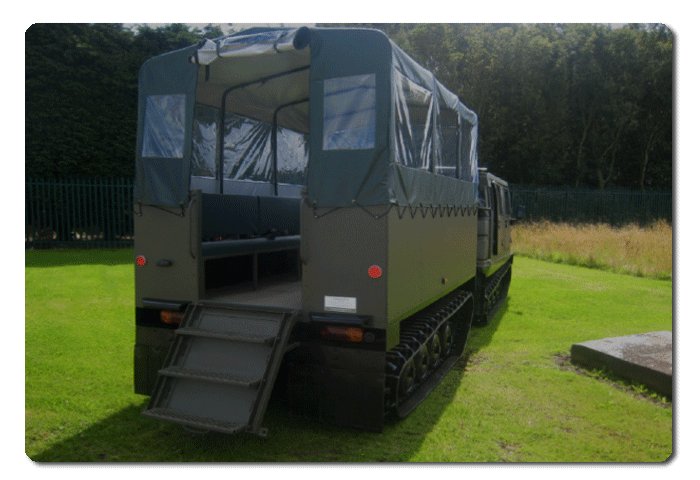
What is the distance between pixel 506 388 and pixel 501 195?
5.18 metres

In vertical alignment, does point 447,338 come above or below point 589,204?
below

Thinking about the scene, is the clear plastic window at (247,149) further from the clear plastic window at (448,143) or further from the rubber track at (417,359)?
the rubber track at (417,359)

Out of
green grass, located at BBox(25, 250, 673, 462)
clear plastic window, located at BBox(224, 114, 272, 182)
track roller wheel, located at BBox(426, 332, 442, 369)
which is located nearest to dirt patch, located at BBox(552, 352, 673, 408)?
green grass, located at BBox(25, 250, 673, 462)

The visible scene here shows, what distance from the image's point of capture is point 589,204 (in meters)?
20.9

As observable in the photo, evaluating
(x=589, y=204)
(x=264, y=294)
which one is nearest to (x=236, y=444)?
(x=264, y=294)

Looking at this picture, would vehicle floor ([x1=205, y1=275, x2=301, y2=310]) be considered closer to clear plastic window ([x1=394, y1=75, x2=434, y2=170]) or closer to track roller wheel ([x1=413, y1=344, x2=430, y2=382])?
track roller wheel ([x1=413, y1=344, x2=430, y2=382])

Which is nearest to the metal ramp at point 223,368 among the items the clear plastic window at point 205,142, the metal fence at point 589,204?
the clear plastic window at point 205,142

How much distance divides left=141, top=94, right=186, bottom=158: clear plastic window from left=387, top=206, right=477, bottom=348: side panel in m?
1.94

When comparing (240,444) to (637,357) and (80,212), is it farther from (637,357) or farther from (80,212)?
(80,212)

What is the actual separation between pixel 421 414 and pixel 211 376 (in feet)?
6.60

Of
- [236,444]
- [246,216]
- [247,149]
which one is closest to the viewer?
[236,444]

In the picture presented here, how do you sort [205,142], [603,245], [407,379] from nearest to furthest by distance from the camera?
[407,379] < [205,142] < [603,245]

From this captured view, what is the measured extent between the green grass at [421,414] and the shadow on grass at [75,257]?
4460mm

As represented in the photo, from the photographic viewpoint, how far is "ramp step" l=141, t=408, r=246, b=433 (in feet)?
11.9
